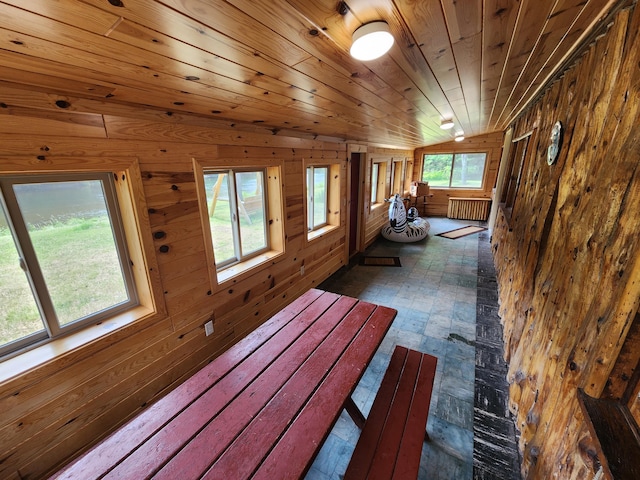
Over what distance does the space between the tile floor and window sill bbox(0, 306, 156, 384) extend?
4.86ft

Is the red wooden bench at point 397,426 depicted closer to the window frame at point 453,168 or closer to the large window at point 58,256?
the large window at point 58,256

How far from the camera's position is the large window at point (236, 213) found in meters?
2.32

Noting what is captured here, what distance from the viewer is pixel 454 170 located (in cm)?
791

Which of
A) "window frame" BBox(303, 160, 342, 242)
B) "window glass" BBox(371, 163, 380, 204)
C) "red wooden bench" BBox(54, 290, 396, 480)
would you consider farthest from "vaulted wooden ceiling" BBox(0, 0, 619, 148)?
"window glass" BBox(371, 163, 380, 204)

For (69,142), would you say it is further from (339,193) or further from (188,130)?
(339,193)

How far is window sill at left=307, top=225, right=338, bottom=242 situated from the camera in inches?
139

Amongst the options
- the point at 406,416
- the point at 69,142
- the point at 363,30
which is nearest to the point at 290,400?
the point at 406,416

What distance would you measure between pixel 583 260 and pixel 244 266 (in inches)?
92.6

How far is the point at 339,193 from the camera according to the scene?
397cm

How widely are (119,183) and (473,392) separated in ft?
9.72

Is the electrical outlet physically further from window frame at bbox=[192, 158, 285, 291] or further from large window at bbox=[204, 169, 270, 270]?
large window at bbox=[204, 169, 270, 270]

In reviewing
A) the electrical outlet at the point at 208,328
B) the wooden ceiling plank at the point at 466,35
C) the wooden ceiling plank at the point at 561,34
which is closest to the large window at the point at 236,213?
the electrical outlet at the point at 208,328

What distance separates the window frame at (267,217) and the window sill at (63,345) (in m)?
0.59

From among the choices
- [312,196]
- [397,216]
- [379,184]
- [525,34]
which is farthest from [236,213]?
[379,184]
